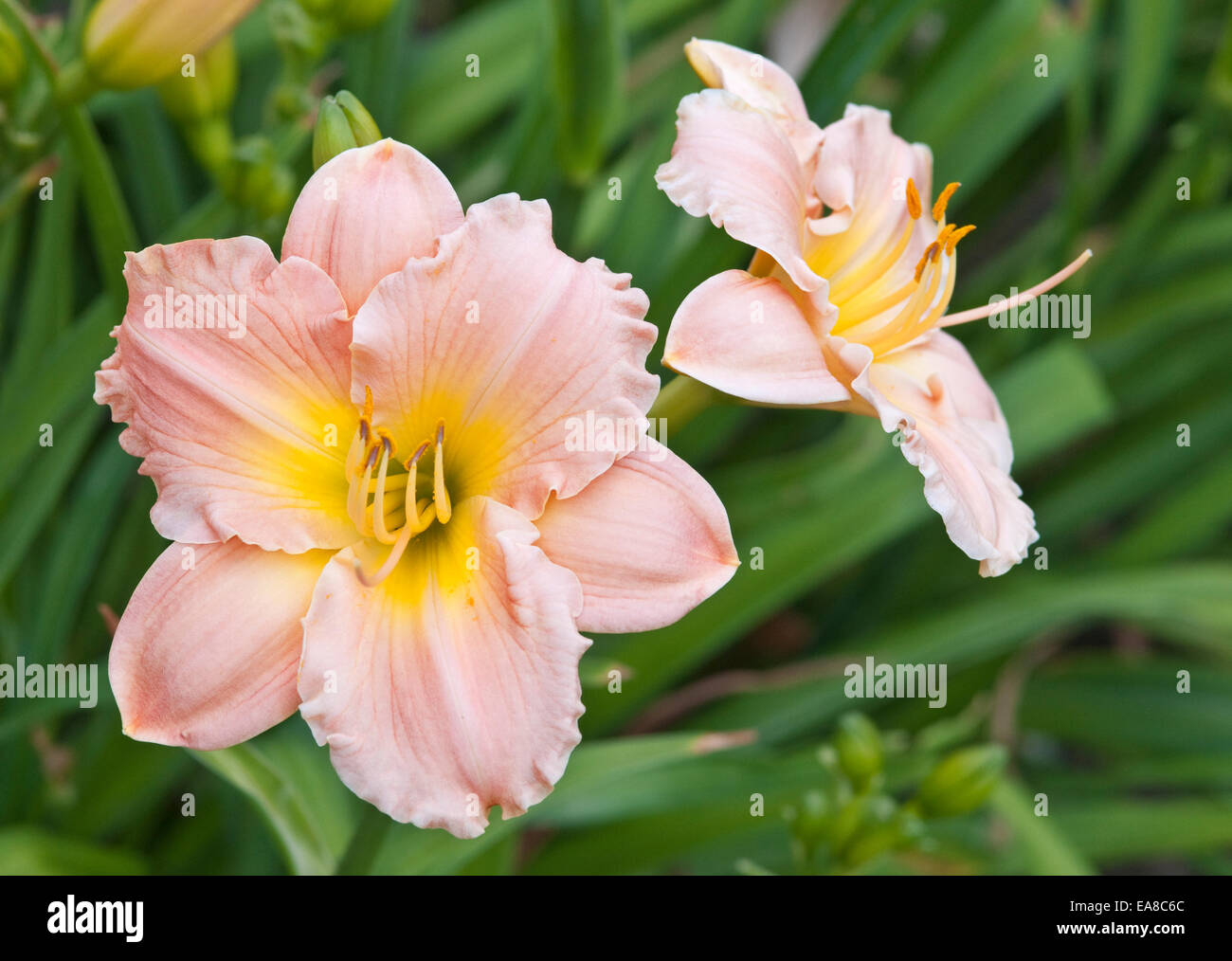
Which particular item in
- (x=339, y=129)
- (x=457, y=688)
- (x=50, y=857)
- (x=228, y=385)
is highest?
(x=339, y=129)

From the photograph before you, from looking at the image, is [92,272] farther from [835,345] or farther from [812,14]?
[812,14]

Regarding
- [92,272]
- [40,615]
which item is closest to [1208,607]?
[40,615]

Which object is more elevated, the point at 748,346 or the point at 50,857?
the point at 748,346

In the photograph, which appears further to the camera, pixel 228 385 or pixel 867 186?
pixel 867 186

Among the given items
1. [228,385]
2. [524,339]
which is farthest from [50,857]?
[524,339]

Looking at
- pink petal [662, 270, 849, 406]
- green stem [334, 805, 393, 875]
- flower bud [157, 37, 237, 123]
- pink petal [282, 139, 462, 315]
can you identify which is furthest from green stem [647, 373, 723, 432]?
flower bud [157, 37, 237, 123]

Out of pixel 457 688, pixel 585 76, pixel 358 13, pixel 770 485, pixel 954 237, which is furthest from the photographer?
pixel 770 485

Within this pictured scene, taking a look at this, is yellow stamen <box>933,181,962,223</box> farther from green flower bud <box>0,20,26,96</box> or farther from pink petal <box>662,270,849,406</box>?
green flower bud <box>0,20,26,96</box>

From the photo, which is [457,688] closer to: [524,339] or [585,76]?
[524,339]
